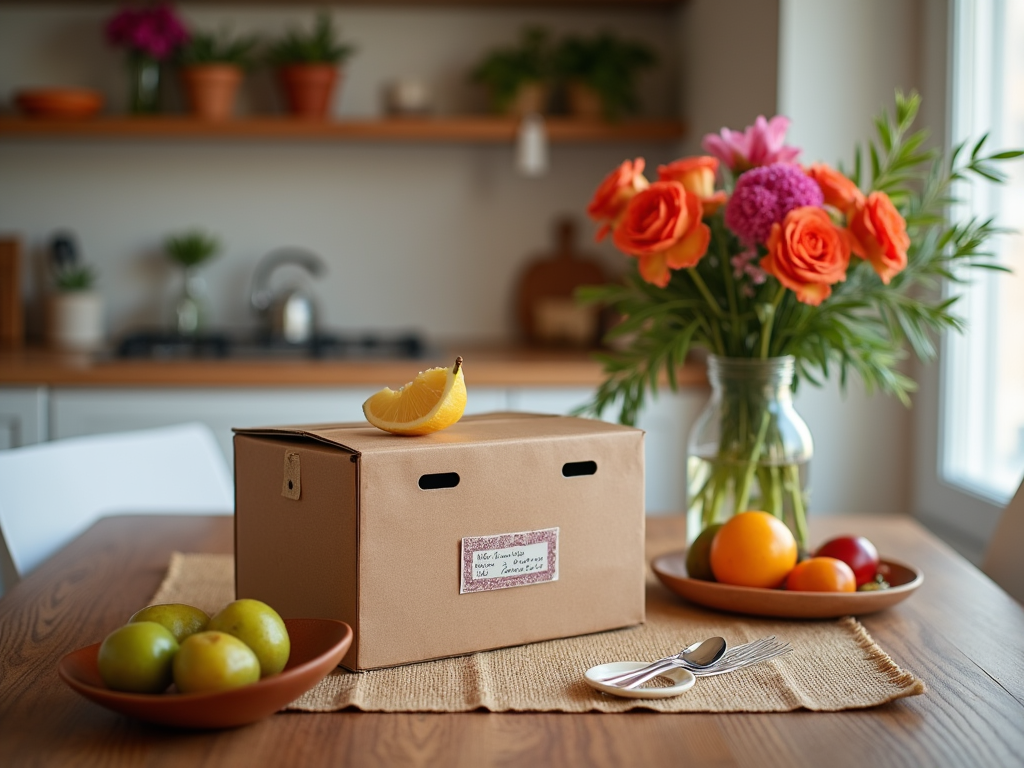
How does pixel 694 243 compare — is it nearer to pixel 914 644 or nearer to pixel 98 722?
pixel 914 644

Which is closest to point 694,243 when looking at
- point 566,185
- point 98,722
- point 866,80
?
point 98,722

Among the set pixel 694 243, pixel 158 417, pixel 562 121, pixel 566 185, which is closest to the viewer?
pixel 694 243

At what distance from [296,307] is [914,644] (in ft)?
7.22

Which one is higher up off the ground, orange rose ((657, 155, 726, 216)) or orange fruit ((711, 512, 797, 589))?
orange rose ((657, 155, 726, 216))

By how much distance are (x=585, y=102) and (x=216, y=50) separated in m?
1.02

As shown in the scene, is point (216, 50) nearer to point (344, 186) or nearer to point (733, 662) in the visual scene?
point (344, 186)

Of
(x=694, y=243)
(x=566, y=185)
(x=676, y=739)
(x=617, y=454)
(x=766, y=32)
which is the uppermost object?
(x=766, y=32)

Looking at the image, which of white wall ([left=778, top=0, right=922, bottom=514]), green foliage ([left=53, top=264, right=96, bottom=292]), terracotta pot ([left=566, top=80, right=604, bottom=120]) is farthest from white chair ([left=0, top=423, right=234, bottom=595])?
terracotta pot ([left=566, top=80, right=604, bottom=120])

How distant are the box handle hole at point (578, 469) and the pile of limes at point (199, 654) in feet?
1.00

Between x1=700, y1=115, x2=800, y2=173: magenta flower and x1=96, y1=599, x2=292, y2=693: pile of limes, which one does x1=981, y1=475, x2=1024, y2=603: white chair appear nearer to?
x1=700, y1=115, x2=800, y2=173: magenta flower

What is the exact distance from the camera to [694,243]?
1.06 meters

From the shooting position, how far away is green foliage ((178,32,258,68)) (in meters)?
2.89

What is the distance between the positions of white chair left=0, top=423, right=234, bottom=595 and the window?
4.21 ft

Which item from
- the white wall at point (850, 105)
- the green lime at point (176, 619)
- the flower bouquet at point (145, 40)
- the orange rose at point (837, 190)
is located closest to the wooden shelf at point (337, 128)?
the flower bouquet at point (145, 40)
